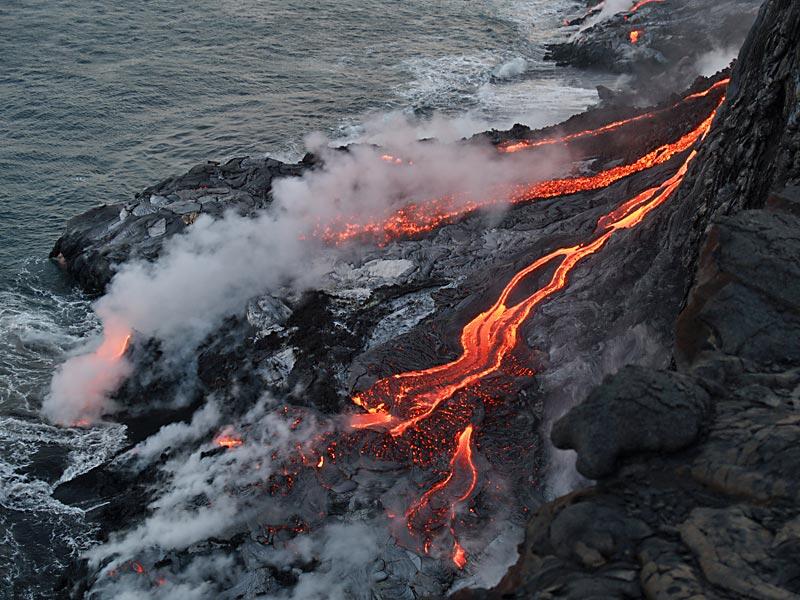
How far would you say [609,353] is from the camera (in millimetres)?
20234

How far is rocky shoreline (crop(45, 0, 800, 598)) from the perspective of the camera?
31.7 ft

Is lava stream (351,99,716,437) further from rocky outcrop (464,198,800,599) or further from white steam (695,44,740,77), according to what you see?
white steam (695,44,740,77)

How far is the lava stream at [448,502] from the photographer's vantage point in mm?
16953

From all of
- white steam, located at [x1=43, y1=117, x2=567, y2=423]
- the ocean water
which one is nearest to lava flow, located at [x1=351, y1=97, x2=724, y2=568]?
white steam, located at [x1=43, y1=117, x2=567, y2=423]

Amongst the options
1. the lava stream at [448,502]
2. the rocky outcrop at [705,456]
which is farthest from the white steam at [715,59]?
the lava stream at [448,502]

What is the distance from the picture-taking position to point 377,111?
46.9m

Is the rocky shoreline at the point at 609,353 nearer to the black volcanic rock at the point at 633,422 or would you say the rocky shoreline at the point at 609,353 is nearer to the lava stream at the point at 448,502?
the black volcanic rock at the point at 633,422

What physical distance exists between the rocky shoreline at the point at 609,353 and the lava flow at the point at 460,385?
677 millimetres

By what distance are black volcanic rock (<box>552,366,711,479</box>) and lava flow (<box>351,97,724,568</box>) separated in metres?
6.70

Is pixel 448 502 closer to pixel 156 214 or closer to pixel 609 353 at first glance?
pixel 609 353

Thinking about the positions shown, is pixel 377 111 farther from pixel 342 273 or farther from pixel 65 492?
pixel 65 492

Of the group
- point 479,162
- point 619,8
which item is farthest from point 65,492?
point 619,8

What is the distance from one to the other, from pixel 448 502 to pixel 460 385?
Answer: 4.06 metres

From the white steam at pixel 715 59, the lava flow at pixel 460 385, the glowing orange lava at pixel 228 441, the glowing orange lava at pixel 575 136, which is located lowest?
the glowing orange lava at pixel 228 441
